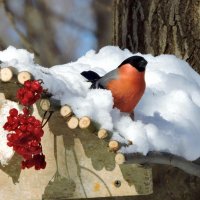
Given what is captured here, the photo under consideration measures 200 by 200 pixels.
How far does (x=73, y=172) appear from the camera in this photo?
2250 millimetres

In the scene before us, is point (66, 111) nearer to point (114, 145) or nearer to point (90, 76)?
point (114, 145)

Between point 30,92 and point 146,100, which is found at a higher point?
point 30,92

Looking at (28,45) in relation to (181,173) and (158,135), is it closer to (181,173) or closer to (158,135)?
(181,173)

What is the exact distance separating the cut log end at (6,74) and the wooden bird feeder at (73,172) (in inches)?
8.2

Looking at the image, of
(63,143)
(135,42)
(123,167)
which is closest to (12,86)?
(63,143)

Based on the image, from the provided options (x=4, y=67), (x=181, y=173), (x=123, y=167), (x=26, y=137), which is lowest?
(x=181, y=173)

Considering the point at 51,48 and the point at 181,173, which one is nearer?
the point at 181,173

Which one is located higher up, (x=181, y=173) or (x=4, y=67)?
(x=4, y=67)

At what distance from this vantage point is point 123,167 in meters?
2.24

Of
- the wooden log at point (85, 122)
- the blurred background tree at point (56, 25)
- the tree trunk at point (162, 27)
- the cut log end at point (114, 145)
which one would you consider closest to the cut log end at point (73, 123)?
the wooden log at point (85, 122)

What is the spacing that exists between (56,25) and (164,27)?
4.54 meters

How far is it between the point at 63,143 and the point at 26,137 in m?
0.25

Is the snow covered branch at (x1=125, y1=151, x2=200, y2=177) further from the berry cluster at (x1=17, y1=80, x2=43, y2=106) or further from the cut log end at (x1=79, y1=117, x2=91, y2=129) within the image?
the berry cluster at (x1=17, y1=80, x2=43, y2=106)

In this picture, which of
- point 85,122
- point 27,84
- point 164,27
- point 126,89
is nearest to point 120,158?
point 85,122
